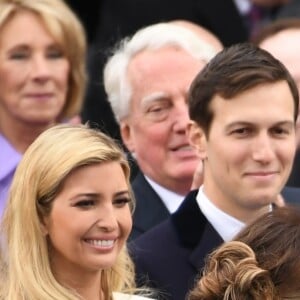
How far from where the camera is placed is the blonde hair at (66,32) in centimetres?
671

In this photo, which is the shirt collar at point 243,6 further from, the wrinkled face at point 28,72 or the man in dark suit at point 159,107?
the man in dark suit at point 159,107

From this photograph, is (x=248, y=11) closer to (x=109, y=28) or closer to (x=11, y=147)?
(x=109, y=28)

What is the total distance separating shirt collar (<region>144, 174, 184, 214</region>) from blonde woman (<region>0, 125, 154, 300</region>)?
1337 millimetres

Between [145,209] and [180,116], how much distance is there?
0.47 metres

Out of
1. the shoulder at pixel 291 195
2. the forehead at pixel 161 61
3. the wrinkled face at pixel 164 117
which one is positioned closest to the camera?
the shoulder at pixel 291 195

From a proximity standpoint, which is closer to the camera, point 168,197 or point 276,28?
point 168,197

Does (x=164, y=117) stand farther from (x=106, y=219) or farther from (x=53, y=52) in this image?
(x=106, y=219)

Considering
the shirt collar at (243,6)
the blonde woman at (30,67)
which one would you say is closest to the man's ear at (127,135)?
the blonde woman at (30,67)

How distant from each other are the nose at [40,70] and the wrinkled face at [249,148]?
170 centimetres

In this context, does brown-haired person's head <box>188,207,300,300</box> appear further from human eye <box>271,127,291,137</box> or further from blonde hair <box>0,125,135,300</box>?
human eye <box>271,127,291,137</box>

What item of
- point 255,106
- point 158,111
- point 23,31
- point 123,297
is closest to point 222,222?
point 255,106

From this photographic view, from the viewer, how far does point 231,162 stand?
16.6 feet

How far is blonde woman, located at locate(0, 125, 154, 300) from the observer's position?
4.48m

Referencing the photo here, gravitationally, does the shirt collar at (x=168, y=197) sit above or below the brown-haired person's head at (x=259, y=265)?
above
